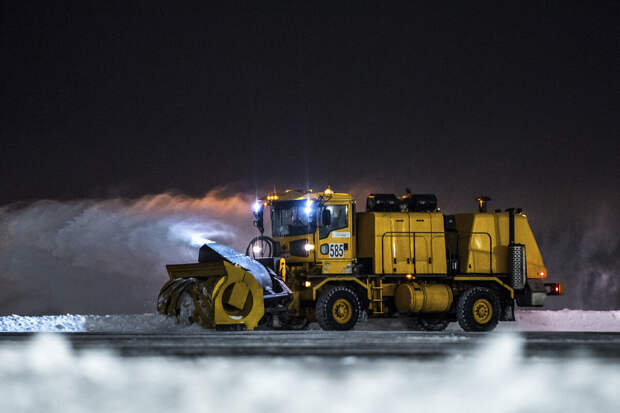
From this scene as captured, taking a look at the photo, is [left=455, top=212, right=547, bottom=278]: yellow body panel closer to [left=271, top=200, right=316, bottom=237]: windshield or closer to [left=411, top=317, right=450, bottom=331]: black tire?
[left=411, top=317, right=450, bottom=331]: black tire

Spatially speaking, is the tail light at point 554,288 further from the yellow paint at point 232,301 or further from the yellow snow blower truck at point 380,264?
the yellow paint at point 232,301

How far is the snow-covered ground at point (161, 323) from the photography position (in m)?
19.2

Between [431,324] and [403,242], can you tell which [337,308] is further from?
[431,324]

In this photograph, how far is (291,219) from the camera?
21500 millimetres

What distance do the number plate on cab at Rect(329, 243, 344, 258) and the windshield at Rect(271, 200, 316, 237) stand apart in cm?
77

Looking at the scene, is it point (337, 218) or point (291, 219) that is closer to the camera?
point (337, 218)

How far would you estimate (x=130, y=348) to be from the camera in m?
10.1

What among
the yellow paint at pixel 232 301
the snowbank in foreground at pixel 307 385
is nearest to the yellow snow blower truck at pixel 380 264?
the yellow paint at pixel 232 301

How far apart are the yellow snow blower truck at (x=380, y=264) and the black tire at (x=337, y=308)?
1.2 inches

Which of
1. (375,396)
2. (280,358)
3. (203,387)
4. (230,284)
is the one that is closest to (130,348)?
(280,358)

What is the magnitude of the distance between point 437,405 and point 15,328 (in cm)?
1538

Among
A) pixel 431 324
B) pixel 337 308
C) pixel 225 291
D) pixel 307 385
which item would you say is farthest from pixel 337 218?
pixel 307 385

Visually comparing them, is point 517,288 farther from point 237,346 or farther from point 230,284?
point 237,346

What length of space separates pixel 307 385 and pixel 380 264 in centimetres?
1457
